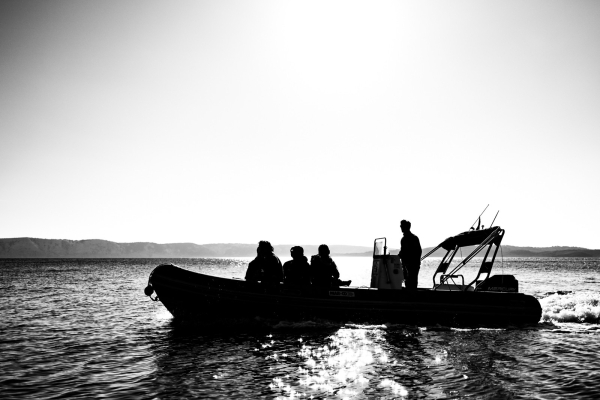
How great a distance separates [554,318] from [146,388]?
15.5 metres

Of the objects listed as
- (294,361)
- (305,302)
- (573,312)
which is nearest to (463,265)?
(305,302)

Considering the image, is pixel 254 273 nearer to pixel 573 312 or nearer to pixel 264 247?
pixel 264 247

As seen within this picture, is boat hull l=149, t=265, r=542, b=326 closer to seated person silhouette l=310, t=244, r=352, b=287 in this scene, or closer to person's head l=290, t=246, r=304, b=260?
seated person silhouette l=310, t=244, r=352, b=287

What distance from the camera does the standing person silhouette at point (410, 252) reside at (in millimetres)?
13750

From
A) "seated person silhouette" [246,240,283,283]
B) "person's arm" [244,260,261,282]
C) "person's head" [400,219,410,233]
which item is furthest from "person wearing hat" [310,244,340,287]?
"person's head" [400,219,410,233]

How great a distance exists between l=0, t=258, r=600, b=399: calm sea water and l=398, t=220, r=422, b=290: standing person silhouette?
68.7 inches

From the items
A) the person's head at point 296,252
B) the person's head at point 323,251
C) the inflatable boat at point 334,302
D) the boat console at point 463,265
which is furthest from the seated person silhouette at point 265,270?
the boat console at point 463,265

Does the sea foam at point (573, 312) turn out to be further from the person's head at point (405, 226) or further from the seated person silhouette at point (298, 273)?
the seated person silhouette at point (298, 273)

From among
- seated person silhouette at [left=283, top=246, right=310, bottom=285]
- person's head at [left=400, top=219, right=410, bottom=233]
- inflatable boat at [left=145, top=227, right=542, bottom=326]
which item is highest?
person's head at [left=400, top=219, right=410, bottom=233]

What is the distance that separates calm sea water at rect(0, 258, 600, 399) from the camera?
757 cm

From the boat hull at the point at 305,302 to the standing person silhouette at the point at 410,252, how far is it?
0.65 m

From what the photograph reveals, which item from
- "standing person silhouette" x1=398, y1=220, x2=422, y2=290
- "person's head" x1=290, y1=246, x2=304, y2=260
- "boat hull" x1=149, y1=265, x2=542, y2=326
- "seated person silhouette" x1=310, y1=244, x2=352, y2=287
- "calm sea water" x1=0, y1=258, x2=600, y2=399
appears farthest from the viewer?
"seated person silhouette" x1=310, y1=244, x2=352, y2=287

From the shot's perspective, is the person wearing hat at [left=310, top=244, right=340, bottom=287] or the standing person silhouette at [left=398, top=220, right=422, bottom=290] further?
the person wearing hat at [left=310, top=244, right=340, bottom=287]

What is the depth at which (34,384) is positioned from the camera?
8000 millimetres
